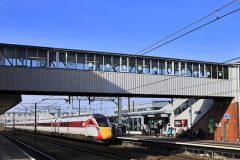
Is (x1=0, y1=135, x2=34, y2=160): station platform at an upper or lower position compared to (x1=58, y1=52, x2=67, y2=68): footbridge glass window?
lower

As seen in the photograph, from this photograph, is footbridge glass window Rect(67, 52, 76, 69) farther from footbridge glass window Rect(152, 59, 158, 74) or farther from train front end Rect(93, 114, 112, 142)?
footbridge glass window Rect(152, 59, 158, 74)

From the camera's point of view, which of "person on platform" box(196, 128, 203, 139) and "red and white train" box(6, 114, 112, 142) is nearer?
"red and white train" box(6, 114, 112, 142)

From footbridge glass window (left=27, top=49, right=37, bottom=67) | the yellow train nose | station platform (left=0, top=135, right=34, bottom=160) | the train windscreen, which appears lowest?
station platform (left=0, top=135, right=34, bottom=160)

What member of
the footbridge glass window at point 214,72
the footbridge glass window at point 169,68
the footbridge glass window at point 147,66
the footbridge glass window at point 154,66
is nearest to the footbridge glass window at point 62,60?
the footbridge glass window at point 147,66

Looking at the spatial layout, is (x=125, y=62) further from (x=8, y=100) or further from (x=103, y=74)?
(x=8, y=100)

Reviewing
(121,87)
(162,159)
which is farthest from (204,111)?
(162,159)

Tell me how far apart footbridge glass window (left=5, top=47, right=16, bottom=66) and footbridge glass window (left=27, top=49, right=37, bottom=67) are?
1.16m

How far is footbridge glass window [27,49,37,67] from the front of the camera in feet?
78.1

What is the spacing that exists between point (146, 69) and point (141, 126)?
40.1ft

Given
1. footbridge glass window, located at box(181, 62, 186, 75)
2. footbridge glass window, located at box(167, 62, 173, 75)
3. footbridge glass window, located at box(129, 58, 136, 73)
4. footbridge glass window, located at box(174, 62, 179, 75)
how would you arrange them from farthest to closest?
1. footbridge glass window, located at box(181, 62, 186, 75)
2. footbridge glass window, located at box(174, 62, 179, 75)
3. footbridge glass window, located at box(167, 62, 173, 75)
4. footbridge glass window, located at box(129, 58, 136, 73)

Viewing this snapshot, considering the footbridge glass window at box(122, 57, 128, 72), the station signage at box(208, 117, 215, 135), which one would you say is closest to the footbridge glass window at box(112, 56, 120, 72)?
the footbridge glass window at box(122, 57, 128, 72)

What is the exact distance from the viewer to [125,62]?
26.7m

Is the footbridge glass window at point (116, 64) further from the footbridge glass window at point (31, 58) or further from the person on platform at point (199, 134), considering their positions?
the person on platform at point (199, 134)

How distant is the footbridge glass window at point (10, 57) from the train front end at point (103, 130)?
387 inches
